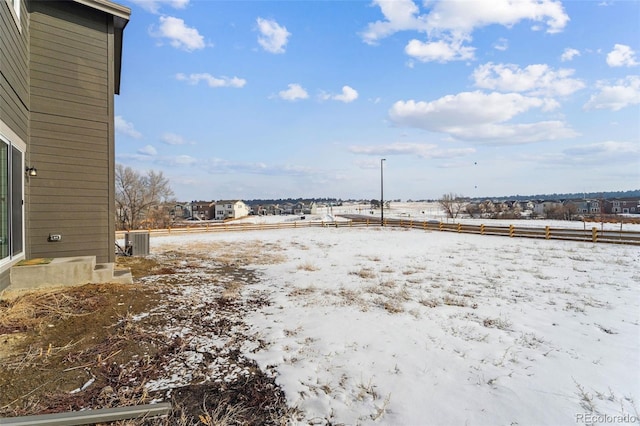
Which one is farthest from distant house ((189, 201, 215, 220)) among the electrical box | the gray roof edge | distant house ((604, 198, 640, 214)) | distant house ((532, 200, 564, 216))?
distant house ((604, 198, 640, 214))

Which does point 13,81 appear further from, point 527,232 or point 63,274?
point 527,232

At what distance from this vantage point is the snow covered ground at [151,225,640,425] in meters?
2.96

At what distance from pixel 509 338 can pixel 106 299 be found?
21.3 feet

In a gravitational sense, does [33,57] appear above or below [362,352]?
above

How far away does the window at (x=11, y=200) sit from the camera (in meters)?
5.29

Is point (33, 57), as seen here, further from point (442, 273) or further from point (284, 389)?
point (442, 273)

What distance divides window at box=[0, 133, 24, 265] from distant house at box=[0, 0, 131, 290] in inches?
0.8

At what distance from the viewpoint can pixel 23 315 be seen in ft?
15.3

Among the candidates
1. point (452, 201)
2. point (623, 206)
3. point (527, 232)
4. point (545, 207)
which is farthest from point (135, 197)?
point (623, 206)

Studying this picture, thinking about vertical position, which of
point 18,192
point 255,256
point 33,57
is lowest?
point 255,256

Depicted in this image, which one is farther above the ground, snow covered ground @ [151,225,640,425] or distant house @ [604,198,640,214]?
distant house @ [604,198,640,214]

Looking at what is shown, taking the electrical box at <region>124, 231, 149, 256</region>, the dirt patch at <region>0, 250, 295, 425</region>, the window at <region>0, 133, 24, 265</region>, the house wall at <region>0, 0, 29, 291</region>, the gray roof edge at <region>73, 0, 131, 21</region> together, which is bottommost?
the dirt patch at <region>0, 250, 295, 425</region>

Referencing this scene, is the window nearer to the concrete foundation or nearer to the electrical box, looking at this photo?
the concrete foundation

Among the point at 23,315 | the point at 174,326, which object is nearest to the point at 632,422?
the point at 174,326
